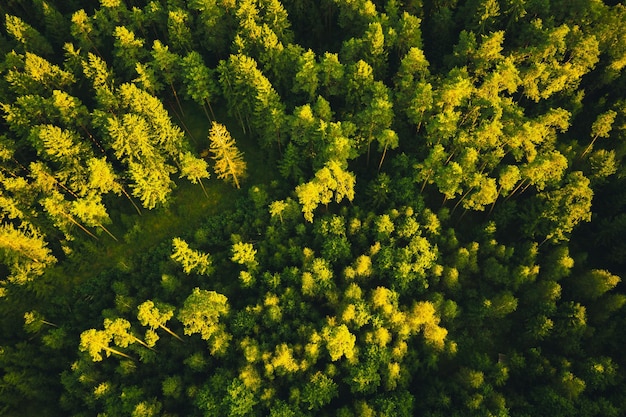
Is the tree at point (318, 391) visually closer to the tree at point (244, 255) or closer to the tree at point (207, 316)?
the tree at point (207, 316)

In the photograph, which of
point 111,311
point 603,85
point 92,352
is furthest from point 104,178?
point 603,85

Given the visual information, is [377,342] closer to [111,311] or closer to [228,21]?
[111,311]

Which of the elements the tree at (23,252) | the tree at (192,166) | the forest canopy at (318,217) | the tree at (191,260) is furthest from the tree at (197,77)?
→ the tree at (23,252)

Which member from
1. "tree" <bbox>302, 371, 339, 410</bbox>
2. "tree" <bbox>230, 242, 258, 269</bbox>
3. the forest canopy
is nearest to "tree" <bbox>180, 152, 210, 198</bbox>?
the forest canopy

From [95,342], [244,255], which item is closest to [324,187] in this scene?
[244,255]

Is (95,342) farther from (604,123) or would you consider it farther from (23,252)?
Result: (604,123)
